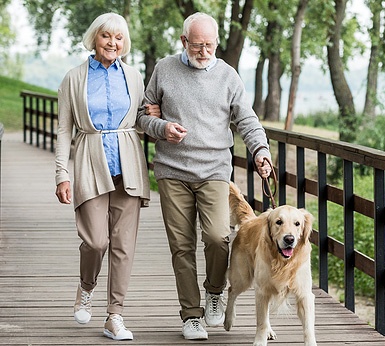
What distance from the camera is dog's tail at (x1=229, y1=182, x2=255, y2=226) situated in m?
5.55

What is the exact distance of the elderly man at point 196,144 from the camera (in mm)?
5012

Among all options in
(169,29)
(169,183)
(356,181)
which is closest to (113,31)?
(169,183)

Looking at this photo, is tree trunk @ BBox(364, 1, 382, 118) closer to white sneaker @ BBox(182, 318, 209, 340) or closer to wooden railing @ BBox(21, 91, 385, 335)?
wooden railing @ BBox(21, 91, 385, 335)

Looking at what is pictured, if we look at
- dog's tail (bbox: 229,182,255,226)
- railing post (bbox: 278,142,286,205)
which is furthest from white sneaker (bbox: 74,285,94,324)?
railing post (bbox: 278,142,286,205)

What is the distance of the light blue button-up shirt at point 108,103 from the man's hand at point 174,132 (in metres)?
0.30

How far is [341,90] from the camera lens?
20.1 metres

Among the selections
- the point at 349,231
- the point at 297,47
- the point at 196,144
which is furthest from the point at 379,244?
the point at 297,47

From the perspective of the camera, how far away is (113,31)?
496cm

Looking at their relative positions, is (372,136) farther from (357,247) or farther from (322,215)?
(322,215)

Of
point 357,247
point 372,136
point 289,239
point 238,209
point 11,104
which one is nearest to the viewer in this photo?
point 289,239

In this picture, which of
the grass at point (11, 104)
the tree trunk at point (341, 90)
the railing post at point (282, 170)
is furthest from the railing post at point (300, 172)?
the grass at point (11, 104)

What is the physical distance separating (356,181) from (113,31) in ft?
40.2

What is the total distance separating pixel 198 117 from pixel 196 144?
144 millimetres

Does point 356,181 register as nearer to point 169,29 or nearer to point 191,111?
point 191,111
